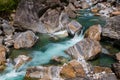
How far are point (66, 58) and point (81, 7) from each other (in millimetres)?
21071

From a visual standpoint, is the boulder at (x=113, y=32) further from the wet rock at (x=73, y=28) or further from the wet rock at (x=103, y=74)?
the wet rock at (x=103, y=74)

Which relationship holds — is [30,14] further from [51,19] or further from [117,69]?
[117,69]

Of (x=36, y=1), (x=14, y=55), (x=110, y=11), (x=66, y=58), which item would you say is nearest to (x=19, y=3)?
(x=36, y=1)

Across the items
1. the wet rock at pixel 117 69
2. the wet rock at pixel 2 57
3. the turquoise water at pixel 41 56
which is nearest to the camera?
the wet rock at pixel 117 69

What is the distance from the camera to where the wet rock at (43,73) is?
1947 centimetres

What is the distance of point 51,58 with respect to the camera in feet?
77.7

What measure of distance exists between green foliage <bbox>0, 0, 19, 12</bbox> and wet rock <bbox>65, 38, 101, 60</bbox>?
11.9m

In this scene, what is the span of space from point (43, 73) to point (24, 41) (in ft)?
23.0

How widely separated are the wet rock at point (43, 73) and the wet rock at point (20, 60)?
227 centimetres

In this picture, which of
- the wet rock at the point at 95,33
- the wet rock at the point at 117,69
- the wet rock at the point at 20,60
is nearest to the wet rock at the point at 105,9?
the wet rock at the point at 95,33

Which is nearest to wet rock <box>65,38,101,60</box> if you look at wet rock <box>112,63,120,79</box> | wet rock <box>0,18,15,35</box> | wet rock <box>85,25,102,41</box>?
wet rock <box>85,25,102,41</box>

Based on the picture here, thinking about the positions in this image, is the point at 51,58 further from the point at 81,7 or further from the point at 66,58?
the point at 81,7

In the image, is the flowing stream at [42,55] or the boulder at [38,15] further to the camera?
the boulder at [38,15]

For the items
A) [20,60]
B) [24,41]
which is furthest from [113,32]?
[20,60]
